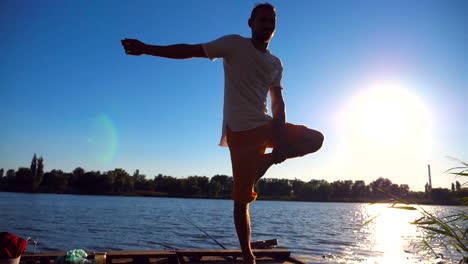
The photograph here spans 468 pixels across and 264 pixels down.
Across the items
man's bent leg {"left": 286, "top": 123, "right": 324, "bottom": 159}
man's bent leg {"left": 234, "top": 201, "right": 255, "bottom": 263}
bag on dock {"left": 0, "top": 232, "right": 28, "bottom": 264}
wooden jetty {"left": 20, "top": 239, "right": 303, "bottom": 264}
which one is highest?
man's bent leg {"left": 286, "top": 123, "right": 324, "bottom": 159}

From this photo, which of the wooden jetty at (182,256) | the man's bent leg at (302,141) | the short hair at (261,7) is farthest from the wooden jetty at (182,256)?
the short hair at (261,7)

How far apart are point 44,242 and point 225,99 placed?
67.7ft

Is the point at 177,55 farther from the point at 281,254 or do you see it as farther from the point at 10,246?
the point at 281,254

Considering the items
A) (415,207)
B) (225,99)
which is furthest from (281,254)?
(225,99)

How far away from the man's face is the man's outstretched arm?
0.67 m

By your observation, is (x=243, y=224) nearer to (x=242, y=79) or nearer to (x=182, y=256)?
(x=242, y=79)

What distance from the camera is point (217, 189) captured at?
146 metres

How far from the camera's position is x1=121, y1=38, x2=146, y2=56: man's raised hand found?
323 cm

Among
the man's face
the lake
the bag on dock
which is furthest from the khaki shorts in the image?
the bag on dock

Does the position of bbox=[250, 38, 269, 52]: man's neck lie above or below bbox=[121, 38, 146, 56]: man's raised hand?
above

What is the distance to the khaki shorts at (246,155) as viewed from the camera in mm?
3545

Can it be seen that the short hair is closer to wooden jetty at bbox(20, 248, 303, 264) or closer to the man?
the man

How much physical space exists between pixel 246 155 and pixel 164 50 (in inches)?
51.4

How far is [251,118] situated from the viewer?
354cm
